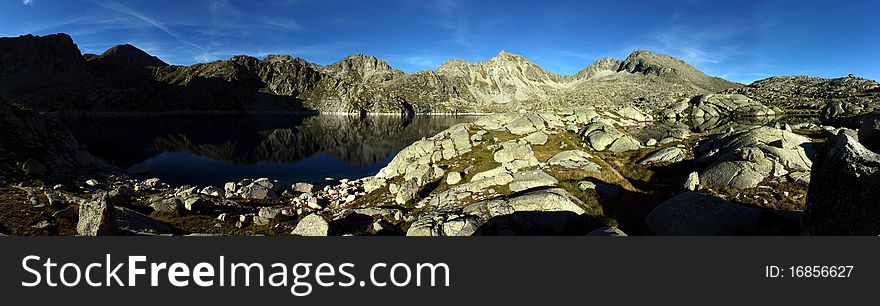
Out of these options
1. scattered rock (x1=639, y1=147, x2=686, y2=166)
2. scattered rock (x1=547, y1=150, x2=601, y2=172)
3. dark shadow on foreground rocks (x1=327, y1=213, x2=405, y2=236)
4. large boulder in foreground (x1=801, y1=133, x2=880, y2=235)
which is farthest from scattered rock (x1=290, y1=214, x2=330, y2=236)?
scattered rock (x1=639, y1=147, x2=686, y2=166)

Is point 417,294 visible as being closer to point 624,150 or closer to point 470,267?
point 470,267

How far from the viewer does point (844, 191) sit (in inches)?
408

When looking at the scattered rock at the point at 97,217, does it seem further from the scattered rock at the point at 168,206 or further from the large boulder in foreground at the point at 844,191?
the large boulder in foreground at the point at 844,191

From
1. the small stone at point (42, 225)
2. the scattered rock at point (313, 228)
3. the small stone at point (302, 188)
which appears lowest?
the small stone at point (302, 188)

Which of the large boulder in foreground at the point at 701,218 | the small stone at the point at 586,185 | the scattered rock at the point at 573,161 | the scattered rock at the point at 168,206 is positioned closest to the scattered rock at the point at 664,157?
the scattered rock at the point at 573,161

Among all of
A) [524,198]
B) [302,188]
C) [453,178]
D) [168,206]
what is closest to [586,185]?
[524,198]

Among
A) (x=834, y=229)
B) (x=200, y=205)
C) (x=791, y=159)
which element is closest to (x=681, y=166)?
(x=791, y=159)

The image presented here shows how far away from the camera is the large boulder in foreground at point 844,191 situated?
960cm

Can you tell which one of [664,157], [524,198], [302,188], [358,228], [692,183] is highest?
[664,157]

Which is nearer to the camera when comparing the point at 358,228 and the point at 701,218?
the point at 701,218

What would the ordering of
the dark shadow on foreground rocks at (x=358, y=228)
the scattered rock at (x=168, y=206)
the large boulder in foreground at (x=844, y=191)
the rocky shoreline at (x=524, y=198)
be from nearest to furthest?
the large boulder in foreground at (x=844, y=191), the rocky shoreline at (x=524, y=198), the dark shadow on foreground rocks at (x=358, y=228), the scattered rock at (x=168, y=206)

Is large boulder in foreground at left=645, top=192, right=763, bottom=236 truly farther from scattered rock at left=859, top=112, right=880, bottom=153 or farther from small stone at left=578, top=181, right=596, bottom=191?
scattered rock at left=859, top=112, right=880, bottom=153

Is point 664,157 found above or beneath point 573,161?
above

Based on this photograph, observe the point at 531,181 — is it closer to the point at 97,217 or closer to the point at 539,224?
the point at 539,224
